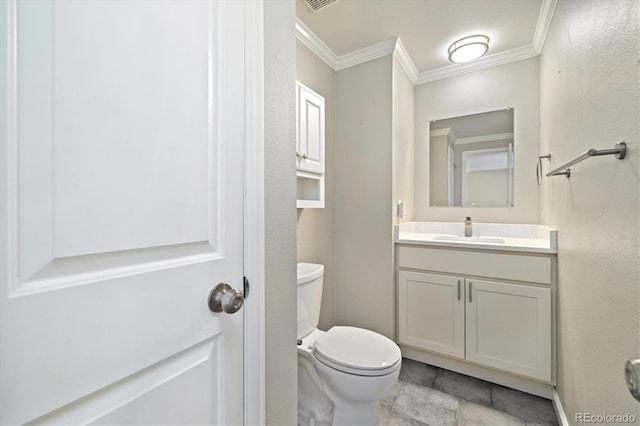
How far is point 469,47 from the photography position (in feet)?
6.28

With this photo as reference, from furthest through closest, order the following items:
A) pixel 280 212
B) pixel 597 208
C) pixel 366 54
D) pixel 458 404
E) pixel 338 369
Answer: pixel 366 54, pixel 458 404, pixel 338 369, pixel 597 208, pixel 280 212

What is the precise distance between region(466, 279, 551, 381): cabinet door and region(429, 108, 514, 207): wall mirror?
84 centimetres

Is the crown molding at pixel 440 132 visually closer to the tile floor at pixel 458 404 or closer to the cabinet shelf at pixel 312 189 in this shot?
the cabinet shelf at pixel 312 189

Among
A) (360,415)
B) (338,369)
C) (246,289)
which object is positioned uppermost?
(246,289)

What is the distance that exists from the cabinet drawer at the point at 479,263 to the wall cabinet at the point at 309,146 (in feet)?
2.69

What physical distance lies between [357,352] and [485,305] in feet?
3.17

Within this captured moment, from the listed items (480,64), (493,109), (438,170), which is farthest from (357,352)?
(480,64)

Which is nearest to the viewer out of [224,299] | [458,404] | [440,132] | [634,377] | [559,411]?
[634,377]

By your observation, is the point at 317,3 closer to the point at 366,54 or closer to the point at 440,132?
the point at 366,54

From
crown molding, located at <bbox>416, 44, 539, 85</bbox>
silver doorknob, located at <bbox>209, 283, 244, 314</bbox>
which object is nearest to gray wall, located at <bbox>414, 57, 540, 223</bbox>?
crown molding, located at <bbox>416, 44, 539, 85</bbox>

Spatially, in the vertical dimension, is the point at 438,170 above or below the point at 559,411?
above

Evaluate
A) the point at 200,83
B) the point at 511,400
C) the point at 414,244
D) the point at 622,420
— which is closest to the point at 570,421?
the point at 511,400

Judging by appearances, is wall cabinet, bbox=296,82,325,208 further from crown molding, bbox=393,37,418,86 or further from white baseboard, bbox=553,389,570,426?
white baseboard, bbox=553,389,570,426

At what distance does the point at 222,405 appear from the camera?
65 centimetres
